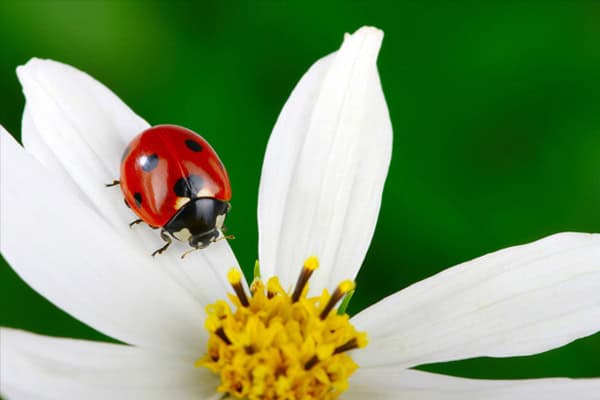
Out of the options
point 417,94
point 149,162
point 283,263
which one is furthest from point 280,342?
point 417,94

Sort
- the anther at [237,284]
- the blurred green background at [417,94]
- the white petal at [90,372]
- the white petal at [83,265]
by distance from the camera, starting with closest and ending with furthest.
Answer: the white petal at [90,372] → the white petal at [83,265] → the anther at [237,284] → the blurred green background at [417,94]

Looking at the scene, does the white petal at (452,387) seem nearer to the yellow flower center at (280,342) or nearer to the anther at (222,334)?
the yellow flower center at (280,342)

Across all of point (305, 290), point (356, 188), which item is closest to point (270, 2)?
point (356, 188)

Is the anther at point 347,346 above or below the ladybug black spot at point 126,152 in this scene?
below

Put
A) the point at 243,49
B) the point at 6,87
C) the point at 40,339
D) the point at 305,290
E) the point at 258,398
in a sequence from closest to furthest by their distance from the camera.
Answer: the point at 40,339 < the point at 258,398 < the point at 305,290 < the point at 6,87 < the point at 243,49

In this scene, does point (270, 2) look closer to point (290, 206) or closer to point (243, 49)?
point (243, 49)

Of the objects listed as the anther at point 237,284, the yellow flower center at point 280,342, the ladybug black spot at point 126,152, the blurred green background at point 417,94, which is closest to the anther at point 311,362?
the yellow flower center at point 280,342

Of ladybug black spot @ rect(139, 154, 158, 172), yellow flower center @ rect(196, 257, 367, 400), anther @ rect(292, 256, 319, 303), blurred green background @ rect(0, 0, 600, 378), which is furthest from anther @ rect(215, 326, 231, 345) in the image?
blurred green background @ rect(0, 0, 600, 378)
